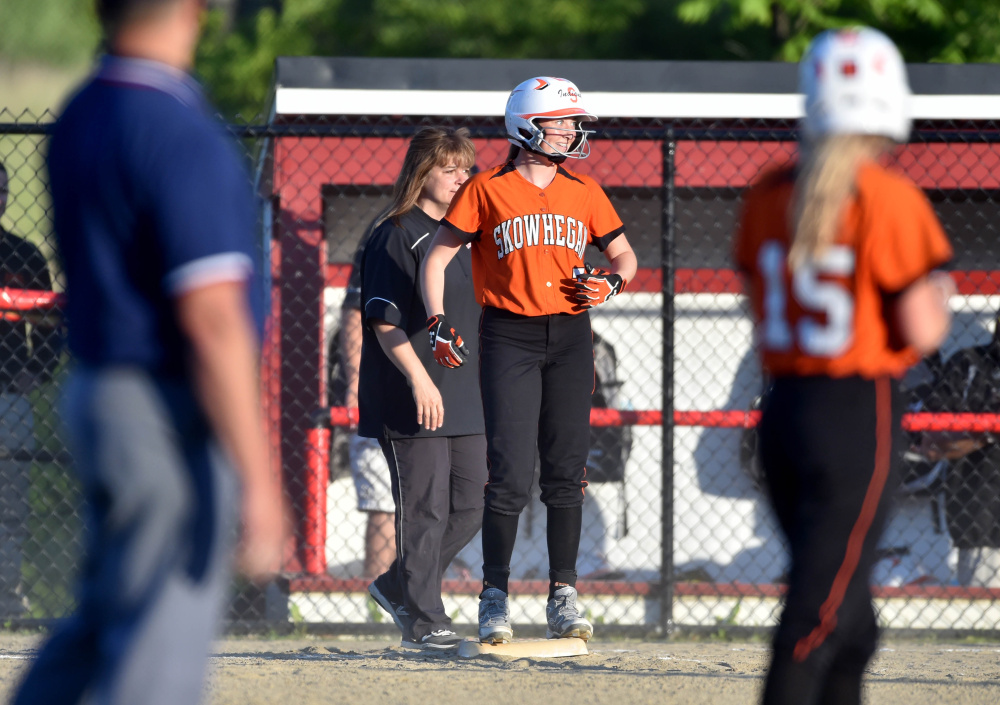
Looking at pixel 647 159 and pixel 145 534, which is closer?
pixel 145 534

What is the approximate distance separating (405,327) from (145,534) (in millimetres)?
2586

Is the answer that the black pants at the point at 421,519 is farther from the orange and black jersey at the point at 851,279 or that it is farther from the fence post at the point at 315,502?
the orange and black jersey at the point at 851,279

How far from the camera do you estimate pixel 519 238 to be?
4.03 metres

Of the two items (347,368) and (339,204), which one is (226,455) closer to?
(347,368)

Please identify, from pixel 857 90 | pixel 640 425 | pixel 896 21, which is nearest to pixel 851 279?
pixel 857 90

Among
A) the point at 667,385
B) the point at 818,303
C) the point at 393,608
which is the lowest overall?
the point at 393,608

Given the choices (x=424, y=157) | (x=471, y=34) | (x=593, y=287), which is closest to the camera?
(x=593, y=287)

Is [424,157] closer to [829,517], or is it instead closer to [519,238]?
[519,238]

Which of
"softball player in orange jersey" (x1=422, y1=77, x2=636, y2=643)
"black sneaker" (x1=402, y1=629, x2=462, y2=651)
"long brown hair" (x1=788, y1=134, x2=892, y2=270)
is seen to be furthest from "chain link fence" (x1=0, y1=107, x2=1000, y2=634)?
"long brown hair" (x1=788, y1=134, x2=892, y2=270)

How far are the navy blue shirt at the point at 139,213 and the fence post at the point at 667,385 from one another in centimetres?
353

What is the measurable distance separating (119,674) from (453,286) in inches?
111

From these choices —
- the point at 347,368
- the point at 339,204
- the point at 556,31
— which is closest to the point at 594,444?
the point at 347,368

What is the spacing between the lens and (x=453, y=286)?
4.43 metres

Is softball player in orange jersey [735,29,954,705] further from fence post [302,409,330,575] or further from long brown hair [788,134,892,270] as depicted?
fence post [302,409,330,575]
